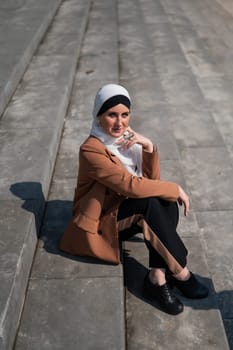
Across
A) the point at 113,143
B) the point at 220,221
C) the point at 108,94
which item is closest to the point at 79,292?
the point at 113,143

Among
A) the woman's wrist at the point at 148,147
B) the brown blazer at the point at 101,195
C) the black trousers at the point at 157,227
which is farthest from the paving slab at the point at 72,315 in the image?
the woman's wrist at the point at 148,147

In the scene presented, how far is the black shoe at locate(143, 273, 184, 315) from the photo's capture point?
9.99 feet

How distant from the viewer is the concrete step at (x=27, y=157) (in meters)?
2.88

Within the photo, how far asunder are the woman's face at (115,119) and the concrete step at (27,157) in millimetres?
874

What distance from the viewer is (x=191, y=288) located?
3.15 m

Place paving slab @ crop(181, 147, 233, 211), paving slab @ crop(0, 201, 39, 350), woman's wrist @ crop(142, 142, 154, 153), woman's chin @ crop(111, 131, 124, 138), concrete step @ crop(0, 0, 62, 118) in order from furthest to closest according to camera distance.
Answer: concrete step @ crop(0, 0, 62, 118), paving slab @ crop(181, 147, 233, 211), woman's wrist @ crop(142, 142, 154, 153), woman's chin @ crop(111, 131, 124, 138), paving slab @ crop(0, 201, 39, 350)

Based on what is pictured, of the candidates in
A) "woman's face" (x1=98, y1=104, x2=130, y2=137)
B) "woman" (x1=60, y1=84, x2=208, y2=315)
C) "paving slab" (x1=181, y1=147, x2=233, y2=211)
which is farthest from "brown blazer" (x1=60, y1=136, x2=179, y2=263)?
"paving slab" (x1=181, y1=147, x2=233, y2=211)

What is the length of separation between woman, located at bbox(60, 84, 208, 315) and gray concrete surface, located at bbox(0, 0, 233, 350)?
133 millimetres

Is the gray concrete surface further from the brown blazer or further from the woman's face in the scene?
the woman's face

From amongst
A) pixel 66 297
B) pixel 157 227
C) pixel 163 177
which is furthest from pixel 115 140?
pixel 163 177

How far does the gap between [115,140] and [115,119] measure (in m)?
0.16

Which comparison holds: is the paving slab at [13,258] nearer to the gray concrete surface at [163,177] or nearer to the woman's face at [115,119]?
the gray concrete surface at [163,177]

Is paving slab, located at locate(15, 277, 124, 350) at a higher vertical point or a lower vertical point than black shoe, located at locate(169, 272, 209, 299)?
higher

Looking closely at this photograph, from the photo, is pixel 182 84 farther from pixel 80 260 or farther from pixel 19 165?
pixel 80 260
